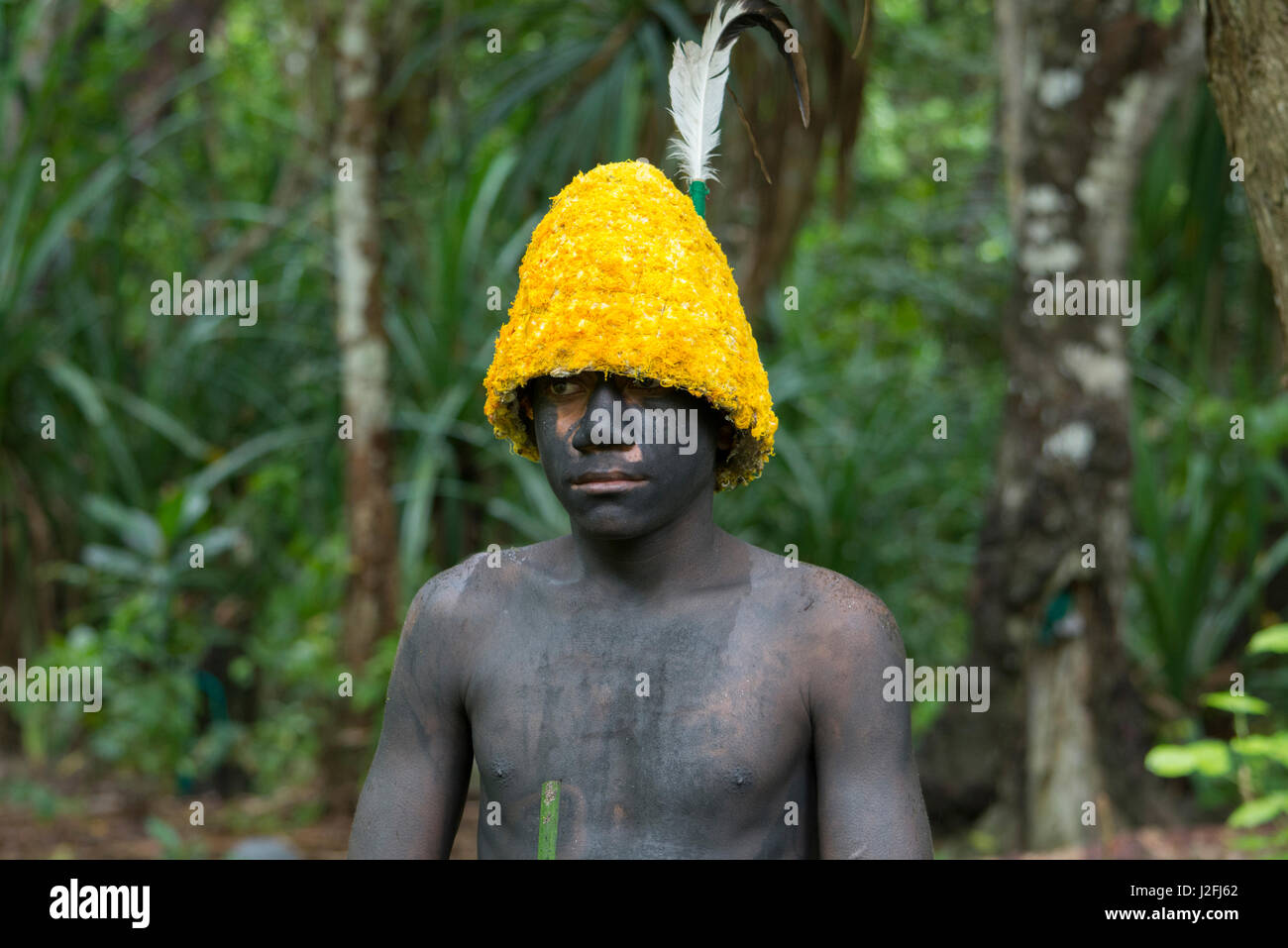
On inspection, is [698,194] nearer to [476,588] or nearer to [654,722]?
[476,588]

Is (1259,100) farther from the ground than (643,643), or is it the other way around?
(1259,100)

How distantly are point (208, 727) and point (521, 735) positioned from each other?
453 centimetres

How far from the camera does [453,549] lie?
208 inches

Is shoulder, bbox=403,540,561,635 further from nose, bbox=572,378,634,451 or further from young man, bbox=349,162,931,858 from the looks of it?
nose, bbox=572,378,634,451

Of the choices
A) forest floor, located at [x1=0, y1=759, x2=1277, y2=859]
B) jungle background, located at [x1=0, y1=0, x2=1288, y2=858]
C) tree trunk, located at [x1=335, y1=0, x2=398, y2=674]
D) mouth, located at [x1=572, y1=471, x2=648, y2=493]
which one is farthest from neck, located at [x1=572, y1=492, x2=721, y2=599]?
tree trunk, located at [x1=335, y1=0, x2=398, y2=674]

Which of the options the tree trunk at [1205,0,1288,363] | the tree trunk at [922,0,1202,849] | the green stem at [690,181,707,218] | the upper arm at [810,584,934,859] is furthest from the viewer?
the tree trunk at [922,0,1202,849]

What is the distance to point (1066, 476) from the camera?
4477 mm

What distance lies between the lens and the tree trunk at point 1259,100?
1933 millimetres

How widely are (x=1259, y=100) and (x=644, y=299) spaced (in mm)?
973

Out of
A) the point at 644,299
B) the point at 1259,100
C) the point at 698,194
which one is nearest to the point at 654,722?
the point at 644,299

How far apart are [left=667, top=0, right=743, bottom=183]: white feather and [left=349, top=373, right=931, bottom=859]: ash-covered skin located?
18.3 inches

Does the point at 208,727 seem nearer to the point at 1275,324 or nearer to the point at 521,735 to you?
the point at 521,735

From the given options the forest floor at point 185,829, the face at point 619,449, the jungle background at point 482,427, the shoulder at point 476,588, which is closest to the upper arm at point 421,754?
the shoulder at point 476,588

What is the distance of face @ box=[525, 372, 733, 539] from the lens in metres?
1.85
